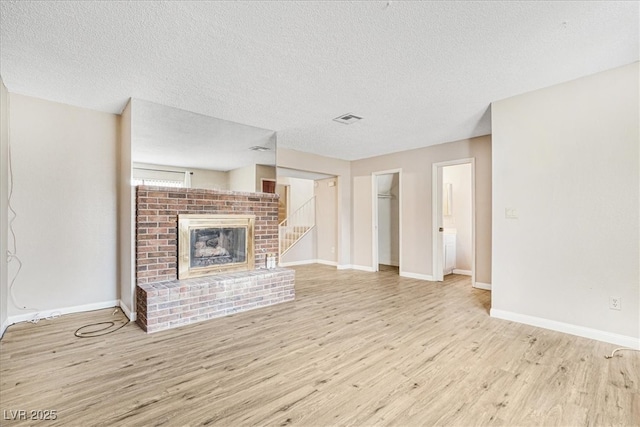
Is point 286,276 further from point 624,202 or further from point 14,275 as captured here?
point 624,202

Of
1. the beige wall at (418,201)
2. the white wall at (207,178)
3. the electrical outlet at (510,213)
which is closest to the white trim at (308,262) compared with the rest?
the beige wall at (418,201)

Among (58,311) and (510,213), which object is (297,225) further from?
(510,213)

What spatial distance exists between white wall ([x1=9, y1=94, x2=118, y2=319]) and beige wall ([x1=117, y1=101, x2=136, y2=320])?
10 centimetres

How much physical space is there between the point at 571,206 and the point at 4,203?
18.2 feet

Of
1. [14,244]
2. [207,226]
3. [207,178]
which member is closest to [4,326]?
[14,244]

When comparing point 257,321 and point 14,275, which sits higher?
point 14,275

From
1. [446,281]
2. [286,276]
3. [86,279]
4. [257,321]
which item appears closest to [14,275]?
[86,279]

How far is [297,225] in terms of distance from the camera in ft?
25.5

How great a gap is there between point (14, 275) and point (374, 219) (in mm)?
5447

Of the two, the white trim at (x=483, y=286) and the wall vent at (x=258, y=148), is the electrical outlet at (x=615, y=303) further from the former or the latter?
the wall vent at (x=258, y=148)

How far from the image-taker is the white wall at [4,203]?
9.35ft

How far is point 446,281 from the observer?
5328mm

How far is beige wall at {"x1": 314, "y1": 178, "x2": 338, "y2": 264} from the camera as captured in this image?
6996mm

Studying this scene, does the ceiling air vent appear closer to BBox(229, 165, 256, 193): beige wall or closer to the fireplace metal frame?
BBox(229, 165, 256, 193): beige wall
